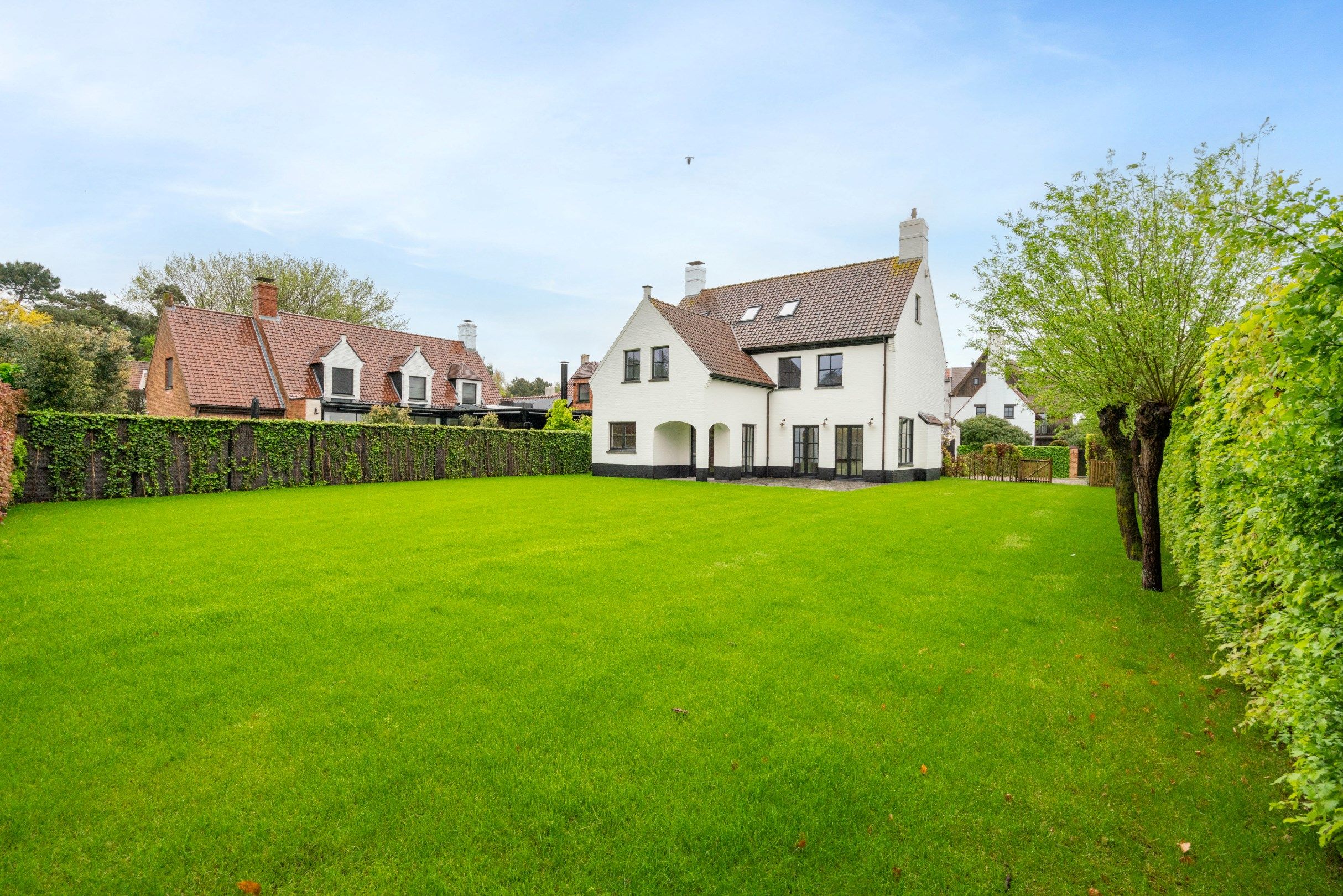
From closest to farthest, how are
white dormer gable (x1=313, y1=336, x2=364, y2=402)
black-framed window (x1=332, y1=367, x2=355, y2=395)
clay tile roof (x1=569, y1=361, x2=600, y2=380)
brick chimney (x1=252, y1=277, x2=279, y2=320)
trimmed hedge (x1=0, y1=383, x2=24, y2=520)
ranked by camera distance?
1. trimmed hedge (x1=0, y1=383, x2=24, y2=520)
2. white dormer gable (x1=313, y1=336, x2=364, y2=402)
3. black-framed window (x1=332, y1=367, x2=355, y2=395)
4. brick chimney (x1=252, y1=277, x2=279, y2=320)
5. clay tile roof (x1=569, y1=361, x2=600, y2=380)

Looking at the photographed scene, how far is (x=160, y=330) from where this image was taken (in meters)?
26.5

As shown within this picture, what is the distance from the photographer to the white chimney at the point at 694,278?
29.8 metres

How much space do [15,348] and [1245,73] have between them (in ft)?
100

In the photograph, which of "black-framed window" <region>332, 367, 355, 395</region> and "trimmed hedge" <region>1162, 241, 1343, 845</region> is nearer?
"trimmed hedge" <region>1162, 241, 1343, 845</region>

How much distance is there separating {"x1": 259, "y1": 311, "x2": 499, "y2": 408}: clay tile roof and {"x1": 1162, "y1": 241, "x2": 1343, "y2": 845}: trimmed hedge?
3006 cm

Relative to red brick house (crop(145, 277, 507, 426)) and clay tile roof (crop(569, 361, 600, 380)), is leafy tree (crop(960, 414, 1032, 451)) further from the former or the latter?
clay tile roof (crop(569, 361, 600, 380))

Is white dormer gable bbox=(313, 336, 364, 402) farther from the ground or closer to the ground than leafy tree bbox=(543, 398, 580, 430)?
farther from the ground

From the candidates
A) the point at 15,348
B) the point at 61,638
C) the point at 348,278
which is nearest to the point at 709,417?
the point at 61,638

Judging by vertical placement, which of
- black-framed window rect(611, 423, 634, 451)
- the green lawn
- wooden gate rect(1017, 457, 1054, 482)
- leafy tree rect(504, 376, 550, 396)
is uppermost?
leafy tree rect(504, 376, 550, 396)

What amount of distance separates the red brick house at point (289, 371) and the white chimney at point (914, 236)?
20.0 meters

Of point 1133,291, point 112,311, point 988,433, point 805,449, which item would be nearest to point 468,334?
point 805,449

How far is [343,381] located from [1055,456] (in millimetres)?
35293

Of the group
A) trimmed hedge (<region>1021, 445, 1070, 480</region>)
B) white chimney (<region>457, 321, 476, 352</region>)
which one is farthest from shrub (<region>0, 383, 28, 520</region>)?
trimmed hedge (<region>1021, 445, 1070, 480</region>)

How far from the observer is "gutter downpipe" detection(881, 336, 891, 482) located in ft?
72.4
